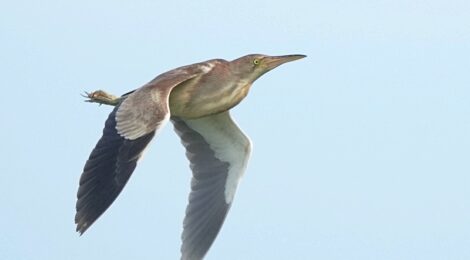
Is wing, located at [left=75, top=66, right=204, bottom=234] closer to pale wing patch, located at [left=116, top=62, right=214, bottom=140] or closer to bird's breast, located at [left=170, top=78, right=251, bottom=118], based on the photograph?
pale wing patch, located at [left=116, top=62, right=214, bottom=140]

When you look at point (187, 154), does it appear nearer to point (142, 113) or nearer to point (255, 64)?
point (255, 64)

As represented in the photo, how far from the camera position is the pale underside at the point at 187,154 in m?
16.4

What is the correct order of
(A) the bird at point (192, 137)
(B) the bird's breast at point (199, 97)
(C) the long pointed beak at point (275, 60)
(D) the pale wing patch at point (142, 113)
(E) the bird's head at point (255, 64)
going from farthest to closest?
(C) the long pointed beak at point (275, 60), (E) the bird's head at point (255, 64), (B) the bird's breast at point (199, 97), (D) the pale wing patch at point (142, 113), (A) the bird at point (192, 137)

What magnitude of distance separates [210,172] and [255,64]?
158 cm

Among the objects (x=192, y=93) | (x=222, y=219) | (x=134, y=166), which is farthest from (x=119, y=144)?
(x=222, y=219)

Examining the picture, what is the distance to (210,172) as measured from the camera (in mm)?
19578

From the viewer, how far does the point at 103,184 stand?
16.4 metres

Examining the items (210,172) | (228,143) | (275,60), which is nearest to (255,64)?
(275,60)

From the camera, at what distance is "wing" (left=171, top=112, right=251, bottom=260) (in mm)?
19312

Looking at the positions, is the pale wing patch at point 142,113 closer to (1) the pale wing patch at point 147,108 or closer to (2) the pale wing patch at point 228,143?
(1) the pale wing patch at point 147,108

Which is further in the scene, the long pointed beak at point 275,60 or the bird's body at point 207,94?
the long pointed beak at point 275,60

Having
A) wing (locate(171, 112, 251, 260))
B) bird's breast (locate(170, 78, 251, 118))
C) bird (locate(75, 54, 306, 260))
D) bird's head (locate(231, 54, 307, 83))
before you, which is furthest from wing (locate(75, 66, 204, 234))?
wing (locate(171, 112, 251, 260))

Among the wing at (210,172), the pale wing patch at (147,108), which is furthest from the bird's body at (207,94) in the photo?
the wing at (210,172)

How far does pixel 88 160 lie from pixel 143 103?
97cm
